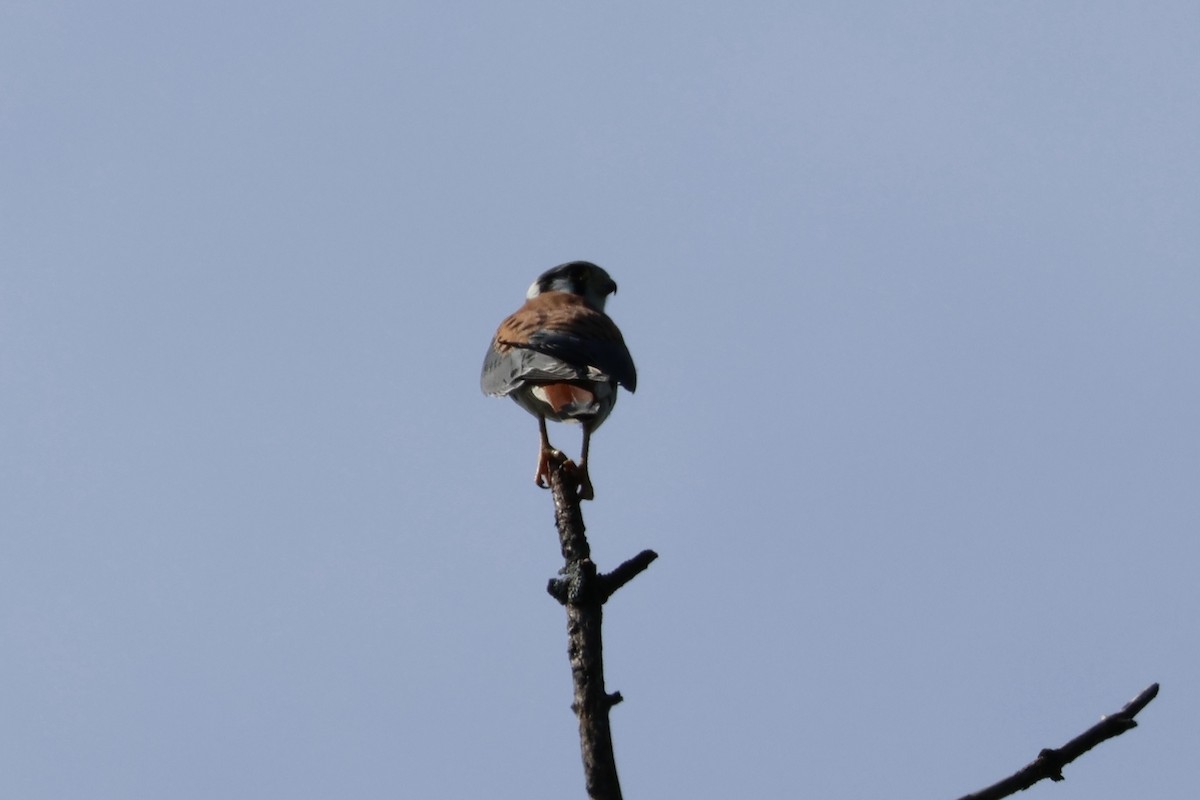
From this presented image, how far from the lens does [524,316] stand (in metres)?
6.93

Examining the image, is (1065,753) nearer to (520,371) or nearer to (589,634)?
(589,634)

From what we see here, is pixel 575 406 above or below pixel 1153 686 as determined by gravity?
above

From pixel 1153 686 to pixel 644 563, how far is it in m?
1.14

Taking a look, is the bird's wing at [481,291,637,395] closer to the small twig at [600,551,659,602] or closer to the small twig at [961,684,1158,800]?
the small twig at [600,551,659,602]

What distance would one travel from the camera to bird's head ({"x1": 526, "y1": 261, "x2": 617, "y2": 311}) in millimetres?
8688

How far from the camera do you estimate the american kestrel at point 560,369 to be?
20.0 ft

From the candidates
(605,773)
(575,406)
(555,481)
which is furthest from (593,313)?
(605,773)

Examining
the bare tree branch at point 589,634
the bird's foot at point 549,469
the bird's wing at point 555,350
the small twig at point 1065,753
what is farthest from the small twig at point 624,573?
the bird's wing at point 555,350

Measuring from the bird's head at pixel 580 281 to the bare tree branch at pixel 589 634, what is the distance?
492 cm

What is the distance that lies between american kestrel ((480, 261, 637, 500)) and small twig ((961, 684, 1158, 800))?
132 inches

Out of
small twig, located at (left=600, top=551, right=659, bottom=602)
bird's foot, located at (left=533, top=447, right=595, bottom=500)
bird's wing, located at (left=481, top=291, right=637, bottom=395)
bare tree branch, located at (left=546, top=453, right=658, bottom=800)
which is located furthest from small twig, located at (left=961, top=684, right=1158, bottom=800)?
bird's wing, located at (left=481, top=291, right=637, bottom=395)

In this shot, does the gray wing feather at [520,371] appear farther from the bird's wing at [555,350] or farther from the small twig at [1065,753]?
the small twig at [1065,753]

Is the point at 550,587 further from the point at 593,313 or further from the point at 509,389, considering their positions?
the point at 593,313

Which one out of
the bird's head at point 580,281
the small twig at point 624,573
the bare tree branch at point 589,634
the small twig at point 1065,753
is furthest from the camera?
the bird's head at point 580,281
